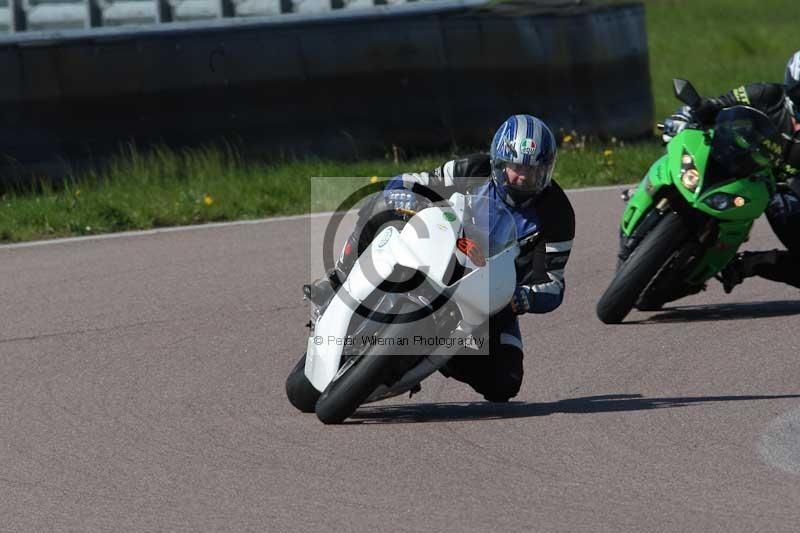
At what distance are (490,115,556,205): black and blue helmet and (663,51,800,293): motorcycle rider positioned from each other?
245cm

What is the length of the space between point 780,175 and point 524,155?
309 cm

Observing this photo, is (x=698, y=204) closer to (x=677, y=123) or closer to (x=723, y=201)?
(x=723, y=201)

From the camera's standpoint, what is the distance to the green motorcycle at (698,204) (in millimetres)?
8289

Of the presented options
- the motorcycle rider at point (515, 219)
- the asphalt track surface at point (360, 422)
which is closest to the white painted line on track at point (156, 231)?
the asphalt track surface at point (360, 422)

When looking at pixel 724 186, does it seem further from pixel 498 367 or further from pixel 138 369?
pixel 138 369

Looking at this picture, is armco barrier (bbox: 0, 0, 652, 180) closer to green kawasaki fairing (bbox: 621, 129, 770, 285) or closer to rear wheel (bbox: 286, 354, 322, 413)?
green kawasaki fairing (bbox: 621, 129, 770, 285)

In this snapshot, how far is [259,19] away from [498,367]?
6.25 meters

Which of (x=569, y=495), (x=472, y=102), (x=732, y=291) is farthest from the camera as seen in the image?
(x=472, y=102)

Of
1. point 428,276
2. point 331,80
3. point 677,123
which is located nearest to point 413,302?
point 428,276

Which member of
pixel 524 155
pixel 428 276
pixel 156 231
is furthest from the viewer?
pixel 156 231

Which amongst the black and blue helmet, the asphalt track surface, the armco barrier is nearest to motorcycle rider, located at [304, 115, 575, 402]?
the black and blue helmet

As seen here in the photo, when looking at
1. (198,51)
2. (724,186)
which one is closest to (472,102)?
(198,51)

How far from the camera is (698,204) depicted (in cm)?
828

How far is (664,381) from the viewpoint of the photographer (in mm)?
7332
